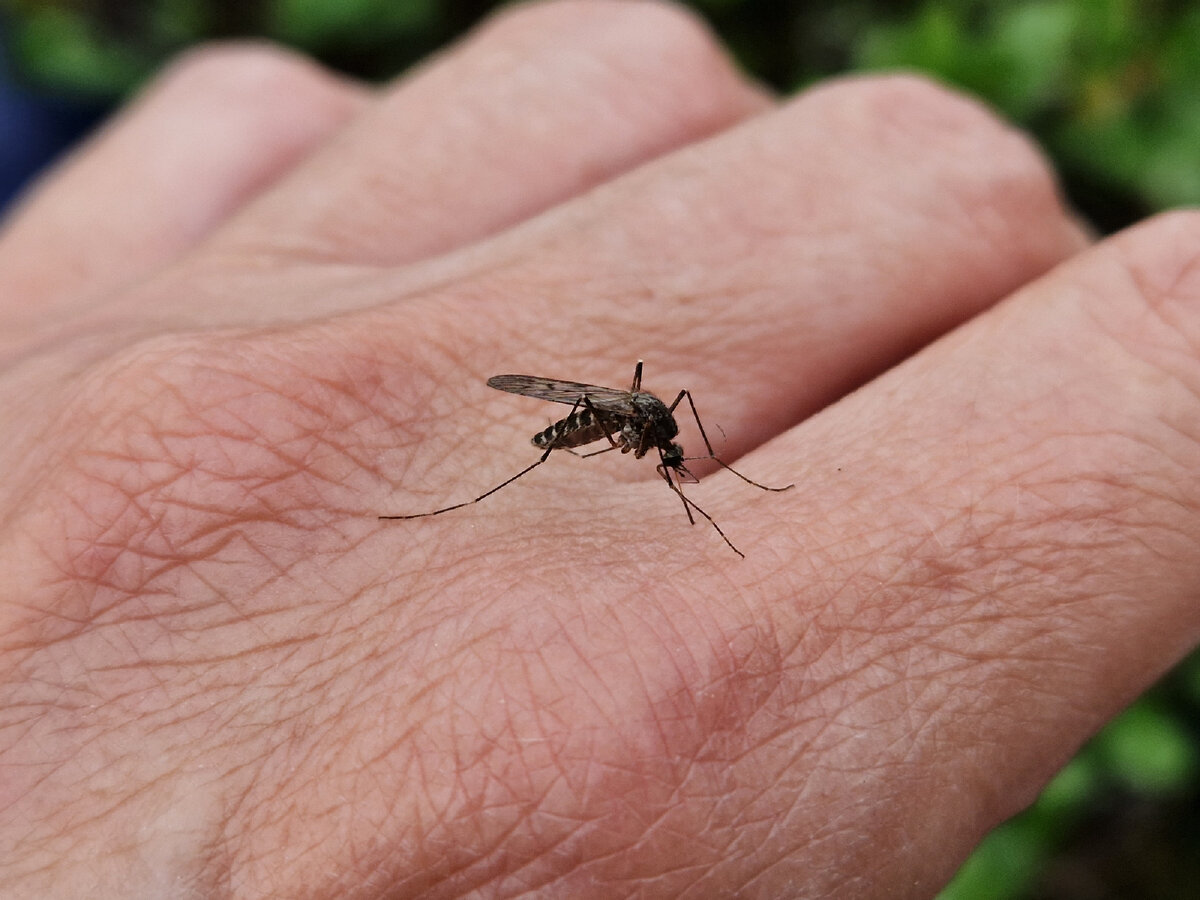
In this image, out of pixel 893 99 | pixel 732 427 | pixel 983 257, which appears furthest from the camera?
pixel 893 99

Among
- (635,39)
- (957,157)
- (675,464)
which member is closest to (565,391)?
(675,464)

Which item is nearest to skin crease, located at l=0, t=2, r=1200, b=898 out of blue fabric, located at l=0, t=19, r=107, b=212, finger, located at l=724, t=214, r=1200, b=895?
finger, located at l=724, t=214, r=1200, b=895

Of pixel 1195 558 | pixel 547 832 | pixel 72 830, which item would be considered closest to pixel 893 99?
pixel 1195 558

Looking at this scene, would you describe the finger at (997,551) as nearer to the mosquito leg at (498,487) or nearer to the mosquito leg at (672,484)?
the mosquito leg at (672,484)

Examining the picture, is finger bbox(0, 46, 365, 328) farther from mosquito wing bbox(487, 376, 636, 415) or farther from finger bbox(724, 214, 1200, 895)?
finger bbox(724, 214, 1200, 895)

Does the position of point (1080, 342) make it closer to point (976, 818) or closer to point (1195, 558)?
point (1195, 558)

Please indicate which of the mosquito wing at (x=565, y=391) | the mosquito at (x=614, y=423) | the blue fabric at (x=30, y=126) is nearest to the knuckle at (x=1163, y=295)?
the mosquito at (x=614, y=423)
